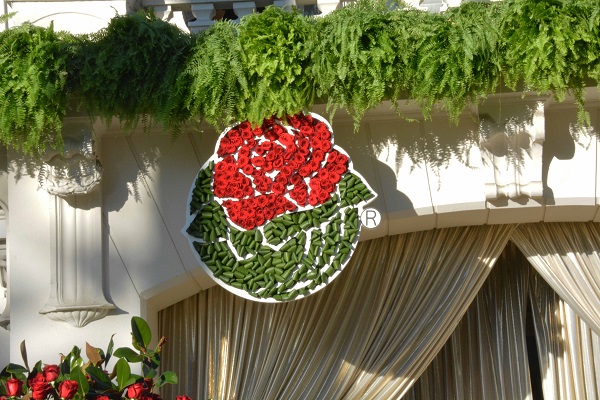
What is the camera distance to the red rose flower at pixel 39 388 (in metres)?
3.93

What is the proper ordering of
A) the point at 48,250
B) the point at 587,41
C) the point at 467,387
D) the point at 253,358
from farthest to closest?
the point at 467,387 → the point at 253,358 → the point at 48,250 → the point at 587,41

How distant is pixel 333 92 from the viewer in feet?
16.3

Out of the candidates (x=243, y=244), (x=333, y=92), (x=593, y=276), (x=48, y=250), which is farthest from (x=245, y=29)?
(x=593, y=276)

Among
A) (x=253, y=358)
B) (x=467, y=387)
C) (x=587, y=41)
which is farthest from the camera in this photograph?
(x=467, y=387)

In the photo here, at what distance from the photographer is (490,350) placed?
19.8 feet

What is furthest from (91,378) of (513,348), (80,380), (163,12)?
(513,348)

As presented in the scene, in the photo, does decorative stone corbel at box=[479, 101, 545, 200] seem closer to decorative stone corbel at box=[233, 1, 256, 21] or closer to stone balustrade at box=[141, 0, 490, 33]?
stone balustrade at box=[141, 0, 490, 33]

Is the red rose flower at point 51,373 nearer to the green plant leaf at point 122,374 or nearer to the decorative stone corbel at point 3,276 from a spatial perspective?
the green plant leaf at point 122,374

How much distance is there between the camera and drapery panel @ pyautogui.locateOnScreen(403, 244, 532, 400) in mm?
5992

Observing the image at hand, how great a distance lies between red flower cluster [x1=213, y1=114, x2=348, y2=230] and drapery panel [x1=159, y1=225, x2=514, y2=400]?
0.73 meters

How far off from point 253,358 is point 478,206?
130cm

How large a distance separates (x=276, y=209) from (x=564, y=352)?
1986 millimetres

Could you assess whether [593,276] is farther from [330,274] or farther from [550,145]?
[330,274]

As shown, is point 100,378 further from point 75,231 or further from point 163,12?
point 163,12
